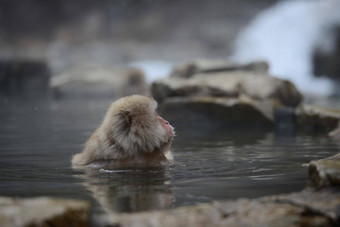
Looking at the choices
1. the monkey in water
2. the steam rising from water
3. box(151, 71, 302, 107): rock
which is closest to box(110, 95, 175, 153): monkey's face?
the monkey in water

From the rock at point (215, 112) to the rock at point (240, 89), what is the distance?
341 millimetres

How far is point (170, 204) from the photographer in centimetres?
292

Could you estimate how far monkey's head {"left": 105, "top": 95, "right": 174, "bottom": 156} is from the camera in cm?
407

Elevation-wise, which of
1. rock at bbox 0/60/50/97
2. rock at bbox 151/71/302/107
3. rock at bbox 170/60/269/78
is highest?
rock at bbox 0/60/50/97

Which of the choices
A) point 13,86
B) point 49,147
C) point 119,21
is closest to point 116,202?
point 49,147

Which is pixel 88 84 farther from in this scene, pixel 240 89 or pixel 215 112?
pixel 215 112

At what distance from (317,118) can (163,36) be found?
13667 millimetres

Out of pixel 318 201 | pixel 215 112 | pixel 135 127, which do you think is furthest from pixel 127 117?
pixel 215 112

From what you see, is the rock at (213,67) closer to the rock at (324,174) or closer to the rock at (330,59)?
the rock at (330,59)

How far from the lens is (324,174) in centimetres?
289

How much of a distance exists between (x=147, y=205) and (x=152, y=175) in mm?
1024

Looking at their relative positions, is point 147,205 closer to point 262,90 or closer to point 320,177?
point 320,177

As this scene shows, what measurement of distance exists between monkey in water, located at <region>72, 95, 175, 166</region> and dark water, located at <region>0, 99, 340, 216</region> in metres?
0.13

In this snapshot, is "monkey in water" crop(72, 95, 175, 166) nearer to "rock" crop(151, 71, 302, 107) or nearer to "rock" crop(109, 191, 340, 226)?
"rock" crop(109, 191, 340, 226)
